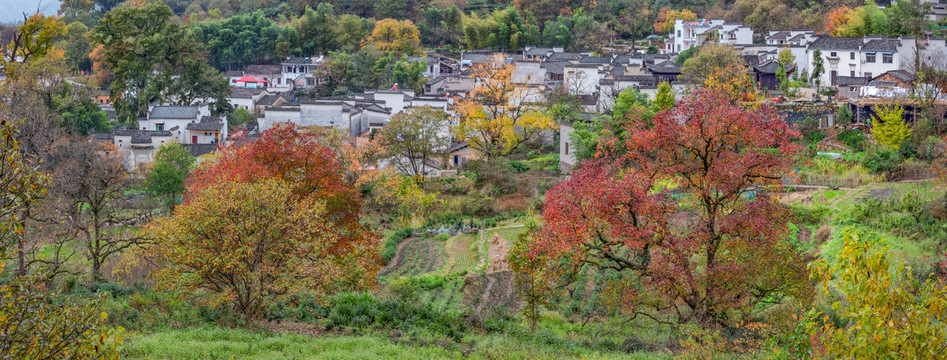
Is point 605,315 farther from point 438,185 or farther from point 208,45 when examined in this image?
point 208,45

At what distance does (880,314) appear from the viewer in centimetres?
528

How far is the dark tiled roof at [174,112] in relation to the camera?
117 ft

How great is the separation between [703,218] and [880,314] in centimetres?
641

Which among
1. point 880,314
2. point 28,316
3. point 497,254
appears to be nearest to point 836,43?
point 497,254

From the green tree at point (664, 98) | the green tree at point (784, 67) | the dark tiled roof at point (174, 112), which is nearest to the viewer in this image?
the green tree at point (664, 98)

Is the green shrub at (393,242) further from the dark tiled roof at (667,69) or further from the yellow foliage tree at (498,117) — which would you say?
the dark tiled roof at (667,69)

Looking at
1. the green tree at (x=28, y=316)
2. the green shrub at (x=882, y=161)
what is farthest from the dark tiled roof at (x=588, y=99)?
the green tree at (x=28, y=316)

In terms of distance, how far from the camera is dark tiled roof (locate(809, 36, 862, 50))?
35.7 m

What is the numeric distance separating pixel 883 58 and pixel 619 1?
93.3ft

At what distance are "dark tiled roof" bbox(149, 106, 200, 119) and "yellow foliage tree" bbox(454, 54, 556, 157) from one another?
1231 cm

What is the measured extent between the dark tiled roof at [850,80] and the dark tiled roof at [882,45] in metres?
1.73

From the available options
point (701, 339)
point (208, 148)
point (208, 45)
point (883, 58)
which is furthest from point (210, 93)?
point (701, 339)

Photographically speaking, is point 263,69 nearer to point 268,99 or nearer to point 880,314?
point 268,99

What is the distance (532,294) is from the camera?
39.4ft
